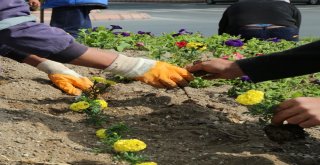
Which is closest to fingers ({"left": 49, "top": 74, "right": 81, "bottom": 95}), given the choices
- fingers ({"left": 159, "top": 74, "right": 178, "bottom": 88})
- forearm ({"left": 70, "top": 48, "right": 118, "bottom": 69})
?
forearm ({"left": 70, "top": 48, "right": 118, "bottom": 69})

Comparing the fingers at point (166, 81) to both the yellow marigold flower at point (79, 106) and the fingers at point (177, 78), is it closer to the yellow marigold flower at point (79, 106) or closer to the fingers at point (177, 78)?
the fingers at point (177, 78)

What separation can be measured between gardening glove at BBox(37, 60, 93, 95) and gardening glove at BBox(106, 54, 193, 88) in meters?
0.61

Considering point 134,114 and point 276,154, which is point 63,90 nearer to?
point 134,114

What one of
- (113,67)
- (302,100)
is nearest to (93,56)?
(113,67)

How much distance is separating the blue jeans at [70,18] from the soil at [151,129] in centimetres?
165

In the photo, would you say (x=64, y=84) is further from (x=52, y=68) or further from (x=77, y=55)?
(x=77, y=55)

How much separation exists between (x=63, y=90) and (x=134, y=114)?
61 centimetres

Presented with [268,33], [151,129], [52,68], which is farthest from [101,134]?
[268,33]

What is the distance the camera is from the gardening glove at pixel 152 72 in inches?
114

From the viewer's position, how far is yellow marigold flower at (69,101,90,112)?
3006 millimetres

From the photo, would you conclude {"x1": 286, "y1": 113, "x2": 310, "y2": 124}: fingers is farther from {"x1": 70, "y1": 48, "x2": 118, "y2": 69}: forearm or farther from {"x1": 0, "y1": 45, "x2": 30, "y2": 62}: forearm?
{"x1": 0, "y1": 45, "x2": 30, "y2": 62}: forearm

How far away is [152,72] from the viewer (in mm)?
2914

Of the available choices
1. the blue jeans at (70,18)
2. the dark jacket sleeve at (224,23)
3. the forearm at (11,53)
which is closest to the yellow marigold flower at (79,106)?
the forearm at (11,53)

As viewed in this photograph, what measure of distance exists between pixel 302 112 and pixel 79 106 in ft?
3.95
